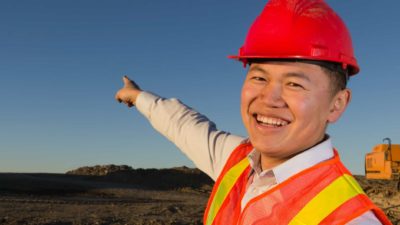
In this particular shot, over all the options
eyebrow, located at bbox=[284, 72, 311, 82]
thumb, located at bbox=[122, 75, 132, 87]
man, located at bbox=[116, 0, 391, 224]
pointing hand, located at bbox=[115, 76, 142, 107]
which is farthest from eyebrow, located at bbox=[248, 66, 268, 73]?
thumb, located at bbox=[122, 75, 132, 87]

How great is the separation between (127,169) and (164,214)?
16.1 meters

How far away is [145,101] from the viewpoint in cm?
288

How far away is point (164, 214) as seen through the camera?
35.7ft

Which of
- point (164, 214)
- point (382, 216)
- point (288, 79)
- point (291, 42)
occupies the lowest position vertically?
point (164, 214)

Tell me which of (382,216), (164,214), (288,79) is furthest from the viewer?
(164,214)

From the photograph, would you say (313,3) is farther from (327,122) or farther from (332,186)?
(332,186)

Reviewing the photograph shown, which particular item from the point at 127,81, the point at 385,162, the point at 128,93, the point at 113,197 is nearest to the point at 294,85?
the point at 128,93

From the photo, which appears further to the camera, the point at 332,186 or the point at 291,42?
the point at 291,42

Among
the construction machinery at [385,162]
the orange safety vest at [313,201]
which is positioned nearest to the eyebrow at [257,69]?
the orange safety vest at [313,201]

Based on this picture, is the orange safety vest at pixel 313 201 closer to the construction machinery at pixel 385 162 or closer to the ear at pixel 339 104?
the ear at pixel 339 104

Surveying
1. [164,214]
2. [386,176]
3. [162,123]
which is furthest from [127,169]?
[162,123]

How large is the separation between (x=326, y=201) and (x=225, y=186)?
0.66m

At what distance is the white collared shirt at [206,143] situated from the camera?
188 centimetres

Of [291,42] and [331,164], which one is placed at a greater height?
[291,42]
